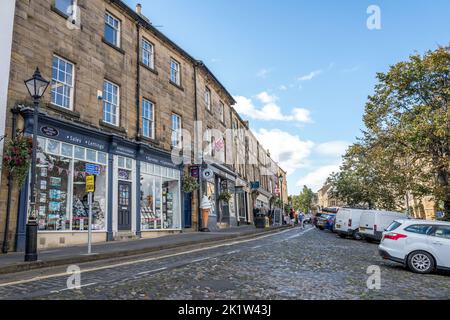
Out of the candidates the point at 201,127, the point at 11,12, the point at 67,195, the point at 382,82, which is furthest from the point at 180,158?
the point at 382,82

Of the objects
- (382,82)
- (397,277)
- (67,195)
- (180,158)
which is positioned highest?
(382,82)

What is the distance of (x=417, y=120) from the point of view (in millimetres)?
18406

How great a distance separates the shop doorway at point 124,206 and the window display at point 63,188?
100 cm

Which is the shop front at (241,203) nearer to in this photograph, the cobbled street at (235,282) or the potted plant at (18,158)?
the potted plant at (18,158)

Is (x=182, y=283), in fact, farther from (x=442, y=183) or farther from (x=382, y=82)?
(x=382, y=82)

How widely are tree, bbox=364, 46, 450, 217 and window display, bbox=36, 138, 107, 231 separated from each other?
581 inches

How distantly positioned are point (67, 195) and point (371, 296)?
10.9m

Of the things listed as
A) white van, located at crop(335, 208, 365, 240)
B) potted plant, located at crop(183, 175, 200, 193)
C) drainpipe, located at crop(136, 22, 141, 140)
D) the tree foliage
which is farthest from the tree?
drainpipe, located at crop(136, 22, 141, 140)

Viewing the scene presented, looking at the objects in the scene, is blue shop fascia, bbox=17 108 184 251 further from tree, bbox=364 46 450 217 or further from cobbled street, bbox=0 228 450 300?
tree, bbox=364 46 450 217

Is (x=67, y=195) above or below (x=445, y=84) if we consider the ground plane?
below

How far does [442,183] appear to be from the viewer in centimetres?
1959

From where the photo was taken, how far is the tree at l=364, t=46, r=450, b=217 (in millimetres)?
18297

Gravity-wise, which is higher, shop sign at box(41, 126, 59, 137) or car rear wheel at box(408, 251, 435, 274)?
shop sign at box(41, 126, 59, 137)

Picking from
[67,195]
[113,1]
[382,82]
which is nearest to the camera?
[67,195]
